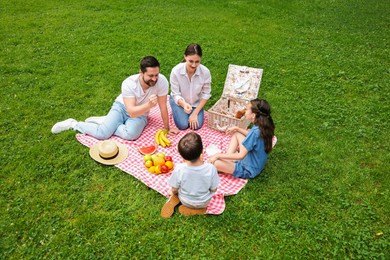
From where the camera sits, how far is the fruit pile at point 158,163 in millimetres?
5164

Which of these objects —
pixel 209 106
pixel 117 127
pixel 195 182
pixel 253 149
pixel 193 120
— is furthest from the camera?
pixel 209 106

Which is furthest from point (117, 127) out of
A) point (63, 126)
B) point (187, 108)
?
point (187, 108)

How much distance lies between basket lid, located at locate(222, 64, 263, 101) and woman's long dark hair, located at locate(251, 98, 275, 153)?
5.68 feet

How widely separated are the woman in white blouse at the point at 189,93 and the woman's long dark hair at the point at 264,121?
1454mm

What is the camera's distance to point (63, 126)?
19.7 ft

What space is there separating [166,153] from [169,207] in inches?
55.4

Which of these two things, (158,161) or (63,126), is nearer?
(158,161)

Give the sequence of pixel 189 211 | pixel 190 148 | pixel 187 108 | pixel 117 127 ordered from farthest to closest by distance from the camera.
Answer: pixel 117 127
pixel 187 108
pixel 189 211
pixel 190 148

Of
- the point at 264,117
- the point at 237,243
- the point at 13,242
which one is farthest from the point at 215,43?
the point at 13,242

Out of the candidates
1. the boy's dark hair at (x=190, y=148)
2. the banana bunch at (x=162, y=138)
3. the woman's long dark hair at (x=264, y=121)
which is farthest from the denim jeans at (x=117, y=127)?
the woman's long dark hair at (x=264, y=121)

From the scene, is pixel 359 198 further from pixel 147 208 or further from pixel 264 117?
pixel 147 208

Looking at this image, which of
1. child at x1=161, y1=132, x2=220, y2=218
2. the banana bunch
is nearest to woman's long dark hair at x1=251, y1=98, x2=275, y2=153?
child at x1=161, y1=132, x2=220, y2=218

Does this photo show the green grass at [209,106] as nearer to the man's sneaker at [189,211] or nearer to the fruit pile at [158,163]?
the man's sneaker at [189,211]

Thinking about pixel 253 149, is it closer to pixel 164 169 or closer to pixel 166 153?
pixel 164 169
